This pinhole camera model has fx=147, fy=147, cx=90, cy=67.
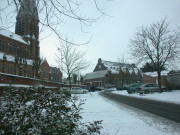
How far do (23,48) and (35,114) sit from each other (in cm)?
2775

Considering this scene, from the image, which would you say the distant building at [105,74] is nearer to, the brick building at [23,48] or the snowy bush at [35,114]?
the brick building at [23,48]

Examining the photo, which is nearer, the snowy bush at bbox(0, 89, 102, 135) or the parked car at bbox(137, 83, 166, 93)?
the snowy bush at bbox(0, 89, 102, 135)

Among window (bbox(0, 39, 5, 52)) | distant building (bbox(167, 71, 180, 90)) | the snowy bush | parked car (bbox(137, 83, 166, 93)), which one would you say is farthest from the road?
window (bbox(0, 39, 5, 52))

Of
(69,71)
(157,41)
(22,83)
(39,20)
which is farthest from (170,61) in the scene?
(39,20)

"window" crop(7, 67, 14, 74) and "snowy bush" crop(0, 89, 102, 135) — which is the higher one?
"window" crop(7, 67, 14, 74)

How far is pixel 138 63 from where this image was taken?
86.9 ft

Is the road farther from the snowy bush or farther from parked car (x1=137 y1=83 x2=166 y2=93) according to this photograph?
parked car (x1=137 y1=83 x2=166 y2=93)

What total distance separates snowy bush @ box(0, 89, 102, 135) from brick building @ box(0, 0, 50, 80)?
2.07m

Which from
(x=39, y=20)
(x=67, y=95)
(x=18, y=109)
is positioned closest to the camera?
(x=18, y=109)

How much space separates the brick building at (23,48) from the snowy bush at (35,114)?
2075 millimetres

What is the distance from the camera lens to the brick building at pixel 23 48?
12.9ft

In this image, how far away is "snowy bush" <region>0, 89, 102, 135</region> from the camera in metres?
2.50

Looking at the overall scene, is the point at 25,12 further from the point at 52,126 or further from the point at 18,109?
the point at 52,126

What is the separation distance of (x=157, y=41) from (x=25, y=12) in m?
26.0
